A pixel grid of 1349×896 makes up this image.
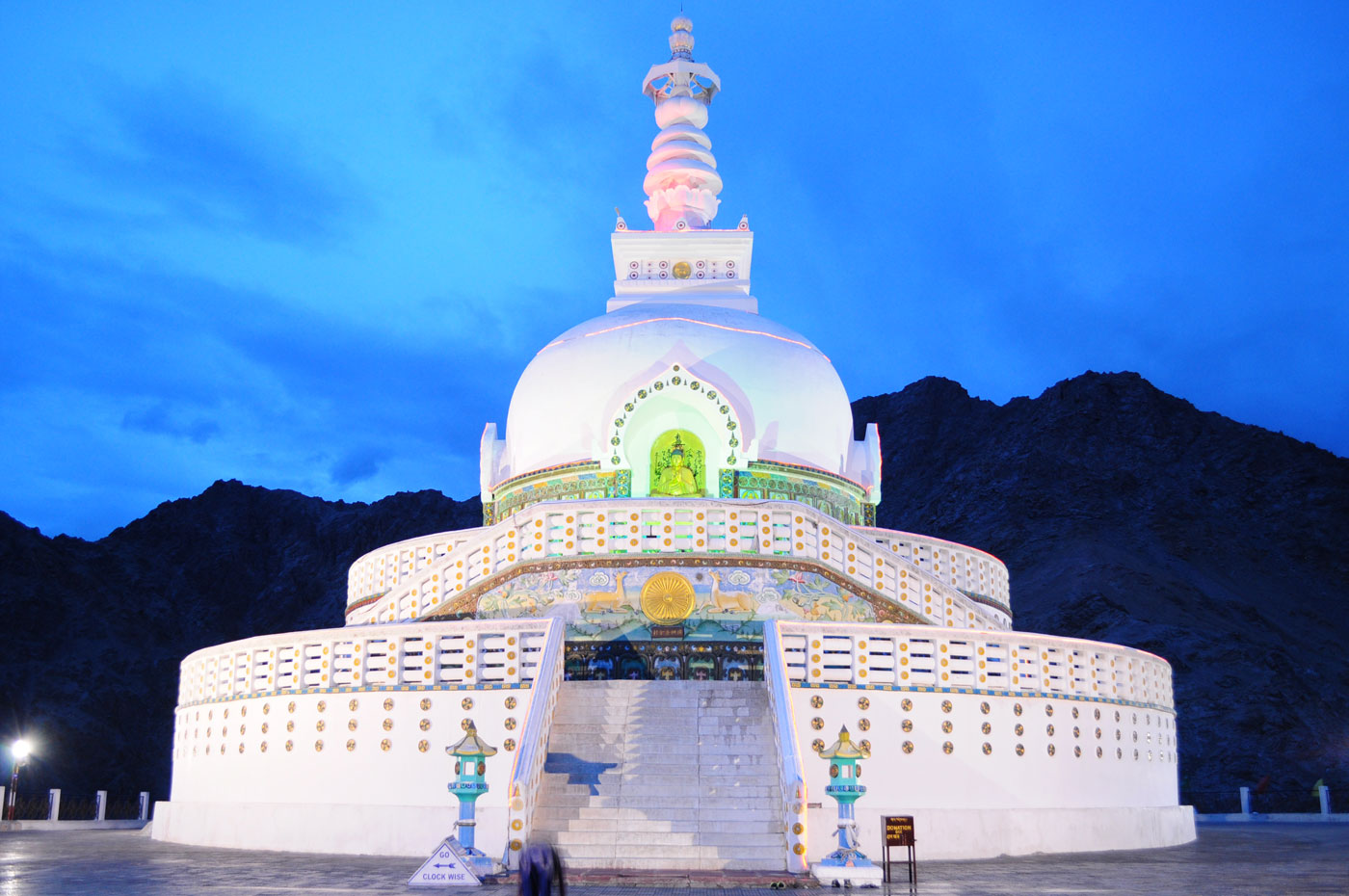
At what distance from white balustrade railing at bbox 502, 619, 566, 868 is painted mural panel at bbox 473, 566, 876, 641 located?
2613 millimetres

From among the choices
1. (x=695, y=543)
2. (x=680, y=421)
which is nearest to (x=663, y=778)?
(x=695, y=543)

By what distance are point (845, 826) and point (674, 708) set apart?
309cm

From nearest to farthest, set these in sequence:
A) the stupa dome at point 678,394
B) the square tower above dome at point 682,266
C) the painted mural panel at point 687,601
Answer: the painted mural panel at point 687,601, the stupa dome at point 678,394, the square tower above dome at point 682,266

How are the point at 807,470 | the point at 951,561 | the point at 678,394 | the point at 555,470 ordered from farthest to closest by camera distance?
the point at 807,470 < the point at 555,470 < the point at 951,561 < the point at 678,394

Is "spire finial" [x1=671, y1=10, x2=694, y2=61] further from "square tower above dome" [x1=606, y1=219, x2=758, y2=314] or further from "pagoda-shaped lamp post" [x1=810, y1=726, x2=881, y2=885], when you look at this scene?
"pagoda-shaped lamp post" [x1=810, y1=726, x2=881, y2=885]

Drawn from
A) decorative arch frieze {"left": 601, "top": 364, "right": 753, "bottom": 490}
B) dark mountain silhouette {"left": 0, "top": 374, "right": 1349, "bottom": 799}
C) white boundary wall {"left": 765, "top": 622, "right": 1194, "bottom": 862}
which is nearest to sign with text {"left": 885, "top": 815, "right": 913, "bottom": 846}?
white boundary wall {"left": 765, "top": 622, "right": 1194, "bottom": 862}

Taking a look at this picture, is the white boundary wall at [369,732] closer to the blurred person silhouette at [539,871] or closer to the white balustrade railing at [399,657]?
the white balustrade railing at [399,657]

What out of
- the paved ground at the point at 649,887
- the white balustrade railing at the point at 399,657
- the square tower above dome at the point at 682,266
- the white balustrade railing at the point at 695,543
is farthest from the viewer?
the square tower above dome at the point at 682,266

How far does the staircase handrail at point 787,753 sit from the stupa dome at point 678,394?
8322 mm

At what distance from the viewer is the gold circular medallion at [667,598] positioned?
1820 centimetres

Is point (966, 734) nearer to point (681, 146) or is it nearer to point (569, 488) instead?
point (569, 488)

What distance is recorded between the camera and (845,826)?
12.9 meters

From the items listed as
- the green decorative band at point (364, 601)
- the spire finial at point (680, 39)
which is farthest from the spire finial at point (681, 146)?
the green decorative band at point (364, 601)

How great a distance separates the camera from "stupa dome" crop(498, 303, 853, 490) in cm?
2317
